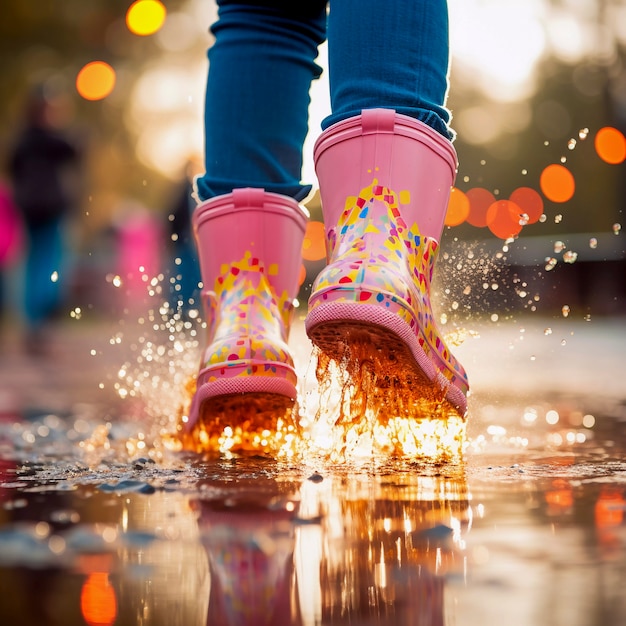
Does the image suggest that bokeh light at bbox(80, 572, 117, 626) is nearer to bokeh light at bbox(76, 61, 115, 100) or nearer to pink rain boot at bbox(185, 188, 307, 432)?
pink rain boot at bbox(185, 188, 307, 432)

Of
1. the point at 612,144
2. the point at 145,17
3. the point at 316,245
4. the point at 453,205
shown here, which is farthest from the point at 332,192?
the point at 145,17

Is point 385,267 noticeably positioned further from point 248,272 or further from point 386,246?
point 248,272

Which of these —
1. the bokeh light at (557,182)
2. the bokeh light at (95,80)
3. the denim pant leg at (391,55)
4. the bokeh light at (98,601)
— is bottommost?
the bokeh light at (98,601)

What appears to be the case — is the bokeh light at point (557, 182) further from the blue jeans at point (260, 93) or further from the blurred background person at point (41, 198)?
the blue jeans at point (260, 93)

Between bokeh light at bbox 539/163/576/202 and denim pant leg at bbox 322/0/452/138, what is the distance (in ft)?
62.5

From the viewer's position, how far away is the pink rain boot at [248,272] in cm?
187

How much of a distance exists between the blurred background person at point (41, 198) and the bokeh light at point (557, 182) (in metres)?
12.8

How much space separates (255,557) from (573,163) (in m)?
18.6

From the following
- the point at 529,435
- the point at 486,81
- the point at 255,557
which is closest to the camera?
the point at 255,557

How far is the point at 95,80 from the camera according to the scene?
19.7 metres

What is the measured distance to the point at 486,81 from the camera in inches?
901

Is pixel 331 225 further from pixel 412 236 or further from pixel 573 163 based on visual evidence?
pixel 573 163

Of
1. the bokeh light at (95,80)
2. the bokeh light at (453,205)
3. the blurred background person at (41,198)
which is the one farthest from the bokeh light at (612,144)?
the bokeh light at (453,205)

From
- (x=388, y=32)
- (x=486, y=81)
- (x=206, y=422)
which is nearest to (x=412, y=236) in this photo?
(x=388, y=32)
